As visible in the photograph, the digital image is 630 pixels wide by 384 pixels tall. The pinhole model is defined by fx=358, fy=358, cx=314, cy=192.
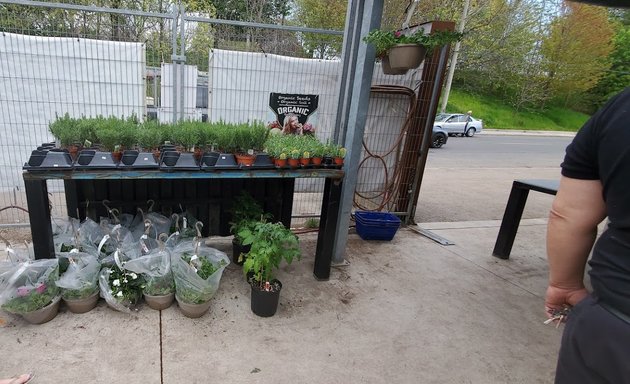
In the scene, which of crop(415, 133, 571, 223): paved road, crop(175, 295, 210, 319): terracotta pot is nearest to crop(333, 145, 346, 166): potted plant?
crop(175, 295, 210, 319): terracotta pot

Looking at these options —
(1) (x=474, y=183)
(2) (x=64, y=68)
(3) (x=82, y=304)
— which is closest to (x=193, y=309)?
(3) (x=82, y=304)

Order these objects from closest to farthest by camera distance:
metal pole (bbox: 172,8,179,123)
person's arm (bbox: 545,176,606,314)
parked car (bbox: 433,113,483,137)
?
person's arm (bbox: 545,176,606,314)
metal pole (bbox: 172,8,179,123)
parked car (bbox: 433,113,483,137)

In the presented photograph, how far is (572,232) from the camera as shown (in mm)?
1189

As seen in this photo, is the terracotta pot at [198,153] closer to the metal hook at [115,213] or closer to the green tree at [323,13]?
the metal hook at [115,213]

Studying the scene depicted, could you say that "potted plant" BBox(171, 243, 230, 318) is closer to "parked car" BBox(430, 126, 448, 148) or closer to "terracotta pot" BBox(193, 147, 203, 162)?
"terracotta pot" BBox(193, 147, 203, 162)

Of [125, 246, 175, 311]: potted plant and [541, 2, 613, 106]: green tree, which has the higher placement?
[541, 2, 613, 106]: green tree

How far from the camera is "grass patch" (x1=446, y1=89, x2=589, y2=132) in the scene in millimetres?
29594

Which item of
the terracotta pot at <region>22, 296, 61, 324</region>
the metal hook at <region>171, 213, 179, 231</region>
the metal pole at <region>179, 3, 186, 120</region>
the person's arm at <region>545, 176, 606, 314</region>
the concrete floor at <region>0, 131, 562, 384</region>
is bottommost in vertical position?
the concrete floor at <region>0, 131, 562, 384</region>

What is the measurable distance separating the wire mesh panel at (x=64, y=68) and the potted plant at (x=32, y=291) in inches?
66.8

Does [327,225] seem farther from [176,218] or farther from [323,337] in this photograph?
[176,218]

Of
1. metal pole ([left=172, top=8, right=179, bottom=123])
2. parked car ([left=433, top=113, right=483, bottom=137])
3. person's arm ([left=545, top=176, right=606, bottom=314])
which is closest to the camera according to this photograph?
person's arm ([left=545, top=176, right=606, bottom=314])

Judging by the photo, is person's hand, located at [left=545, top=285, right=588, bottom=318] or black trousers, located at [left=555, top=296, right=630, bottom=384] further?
person's hand, located at [left=545, top=285, right=588, bottom=318]

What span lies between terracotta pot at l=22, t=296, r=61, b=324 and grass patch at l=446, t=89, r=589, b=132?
2954cm

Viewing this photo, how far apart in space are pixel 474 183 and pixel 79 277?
8.00 m
